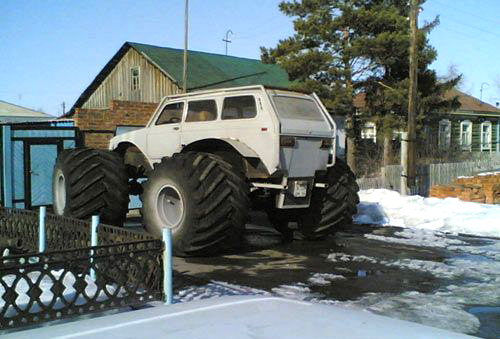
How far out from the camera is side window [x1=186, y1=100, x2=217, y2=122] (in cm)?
908

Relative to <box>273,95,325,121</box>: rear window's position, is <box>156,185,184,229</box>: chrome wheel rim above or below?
below

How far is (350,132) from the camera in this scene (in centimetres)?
2119

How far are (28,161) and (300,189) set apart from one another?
6.42 metres

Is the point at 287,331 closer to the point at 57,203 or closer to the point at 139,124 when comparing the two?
the point at 57,203

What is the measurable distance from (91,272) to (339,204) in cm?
564

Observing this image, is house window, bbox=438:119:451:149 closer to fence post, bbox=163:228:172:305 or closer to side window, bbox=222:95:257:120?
side window, bbox=222:95:257:120

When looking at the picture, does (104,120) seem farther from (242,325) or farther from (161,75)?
(161,75)

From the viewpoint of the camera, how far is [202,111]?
928 centimetres

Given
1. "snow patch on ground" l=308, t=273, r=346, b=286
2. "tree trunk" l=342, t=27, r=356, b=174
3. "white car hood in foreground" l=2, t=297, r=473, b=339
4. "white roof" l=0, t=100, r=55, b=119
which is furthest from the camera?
"white roof" l=0, t=100, r=55, b=119

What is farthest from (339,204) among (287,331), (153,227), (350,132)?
(350,132)

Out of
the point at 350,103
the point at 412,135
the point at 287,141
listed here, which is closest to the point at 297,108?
the point at 287,141

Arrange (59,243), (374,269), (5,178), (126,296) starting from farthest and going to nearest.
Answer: (5,178)
(374,269)
(59,243)
(126,296)

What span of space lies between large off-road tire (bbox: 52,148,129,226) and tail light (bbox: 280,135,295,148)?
3.04 m

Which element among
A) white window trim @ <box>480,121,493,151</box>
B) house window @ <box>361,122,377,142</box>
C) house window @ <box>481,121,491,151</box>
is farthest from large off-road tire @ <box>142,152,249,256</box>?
house window @ <box>481,121,491,151</box>
